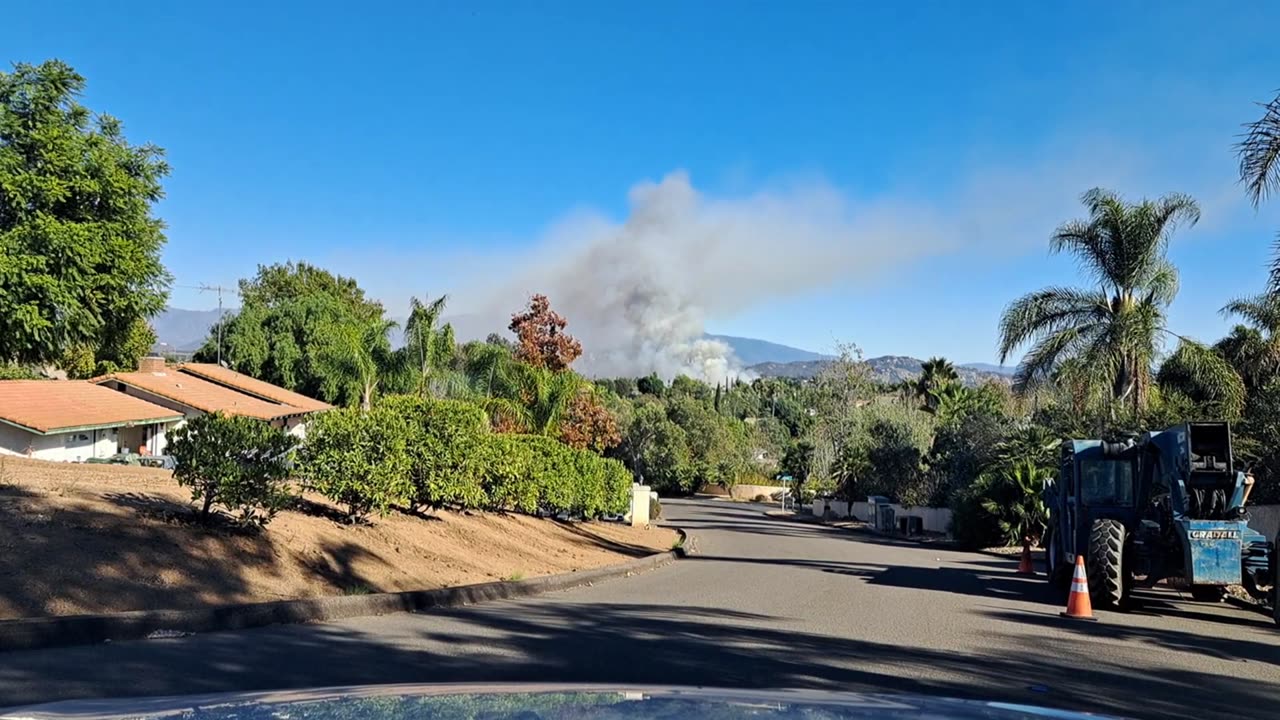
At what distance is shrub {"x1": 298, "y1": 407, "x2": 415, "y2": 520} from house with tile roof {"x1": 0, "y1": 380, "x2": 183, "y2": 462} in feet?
55.7

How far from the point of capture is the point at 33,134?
27.2 metres

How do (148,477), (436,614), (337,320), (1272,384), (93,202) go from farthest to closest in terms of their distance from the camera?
(337,320) < (93,202) < (1272,384) < (148,477) < (436,614)

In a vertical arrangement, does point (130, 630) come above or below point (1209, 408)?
below

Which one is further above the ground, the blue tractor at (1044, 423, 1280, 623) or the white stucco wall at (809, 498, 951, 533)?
the blue tractor at (1044, 423, 1280, 623)

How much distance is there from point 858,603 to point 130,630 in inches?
359

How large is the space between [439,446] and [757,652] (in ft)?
24.5

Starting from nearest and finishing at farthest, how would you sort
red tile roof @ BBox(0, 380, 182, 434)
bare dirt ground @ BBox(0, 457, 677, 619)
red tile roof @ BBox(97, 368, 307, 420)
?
bare dirt ground @ BBox(0, 457, 677, 619)
red tile roof @ BBox(0, 380, 182, 434)
red tile roof @ BBox(97, 368, 307, 420)

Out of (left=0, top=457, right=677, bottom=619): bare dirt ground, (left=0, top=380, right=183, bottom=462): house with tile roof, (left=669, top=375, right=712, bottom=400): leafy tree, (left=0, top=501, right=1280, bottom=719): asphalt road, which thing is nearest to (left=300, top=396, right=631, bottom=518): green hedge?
(left=0, top=457, right=677, bottom=619): bare dirt ground

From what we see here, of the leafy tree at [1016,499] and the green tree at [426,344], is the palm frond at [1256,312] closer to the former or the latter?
the leafy tree at [1016,499]

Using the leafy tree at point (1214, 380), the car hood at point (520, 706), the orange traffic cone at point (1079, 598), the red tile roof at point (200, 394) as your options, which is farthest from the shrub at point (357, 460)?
the red tile roof at point (200, 394)

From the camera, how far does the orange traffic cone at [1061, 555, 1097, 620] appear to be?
1307 centimetres

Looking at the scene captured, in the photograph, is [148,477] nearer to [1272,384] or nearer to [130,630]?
[130,630]

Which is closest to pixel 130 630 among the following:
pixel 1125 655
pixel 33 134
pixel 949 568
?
pixel 1125 655

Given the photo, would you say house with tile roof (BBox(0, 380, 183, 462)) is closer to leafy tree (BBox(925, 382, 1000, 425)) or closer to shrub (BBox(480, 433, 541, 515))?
shrub (BBox(480, 433, 541, 515))
